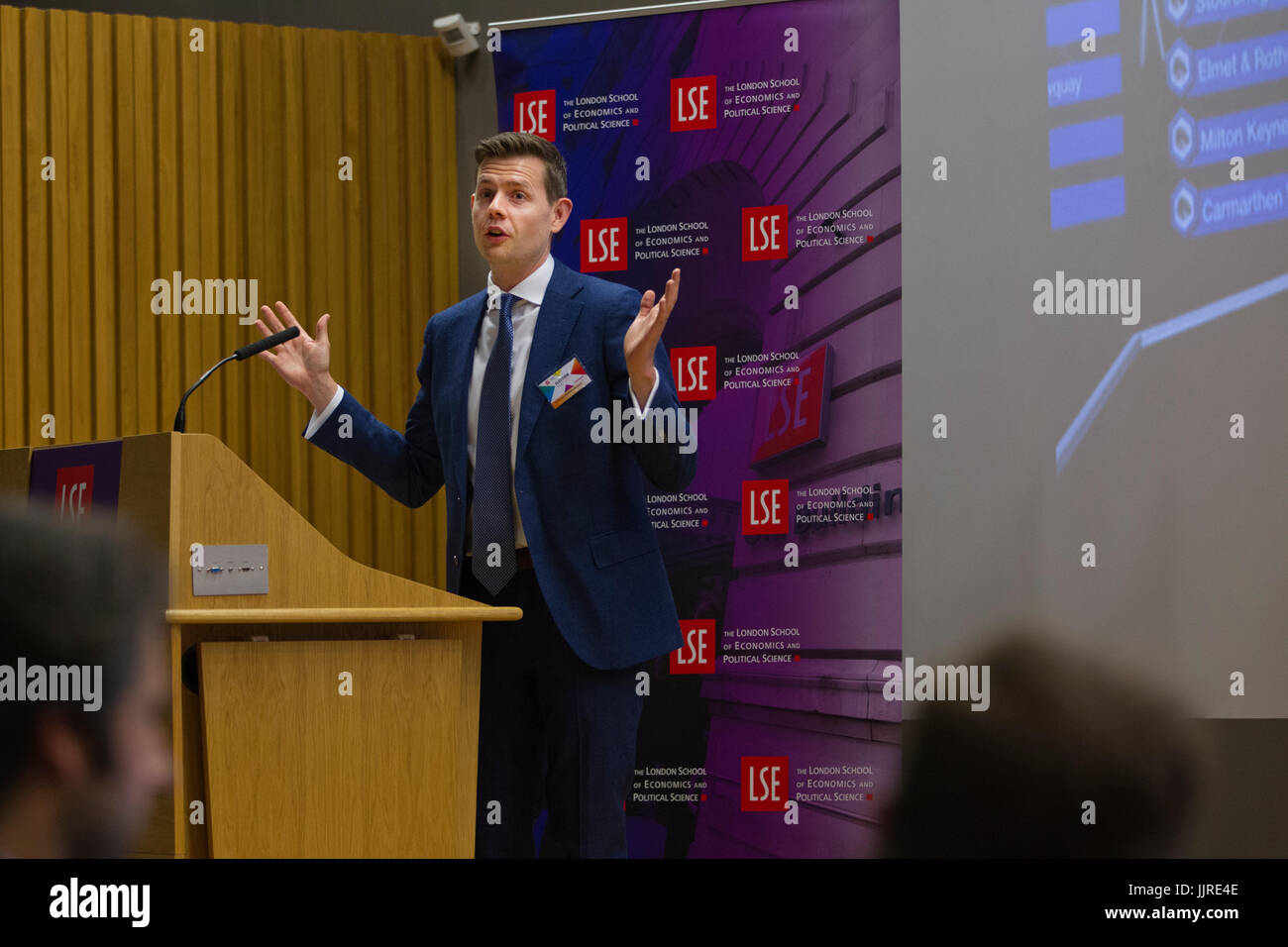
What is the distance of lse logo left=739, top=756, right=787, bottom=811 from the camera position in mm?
3734

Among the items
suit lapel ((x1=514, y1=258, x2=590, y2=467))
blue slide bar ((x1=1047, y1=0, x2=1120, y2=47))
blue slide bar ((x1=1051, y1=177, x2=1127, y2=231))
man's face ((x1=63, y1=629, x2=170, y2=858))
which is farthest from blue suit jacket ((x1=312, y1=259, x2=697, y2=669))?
blue slide bar ((x1=1047, y1=0, x2=1120, y2=47))

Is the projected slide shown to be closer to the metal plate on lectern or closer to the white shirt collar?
the white shirt collar

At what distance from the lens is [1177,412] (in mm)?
3699

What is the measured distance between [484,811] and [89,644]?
120 cm

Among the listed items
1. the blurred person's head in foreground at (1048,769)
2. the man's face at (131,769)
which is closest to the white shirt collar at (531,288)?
the man's face at (131,769)

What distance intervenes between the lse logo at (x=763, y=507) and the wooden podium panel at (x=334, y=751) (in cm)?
164

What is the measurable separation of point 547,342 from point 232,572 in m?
1.23

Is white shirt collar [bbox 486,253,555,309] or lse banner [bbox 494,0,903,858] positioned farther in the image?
lse banner [bbox 494,0,903,858]

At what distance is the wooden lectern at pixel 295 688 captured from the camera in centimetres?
218

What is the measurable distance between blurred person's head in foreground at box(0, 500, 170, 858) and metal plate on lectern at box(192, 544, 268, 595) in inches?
2.9

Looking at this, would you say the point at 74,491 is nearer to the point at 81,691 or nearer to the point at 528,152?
the point at 81,691

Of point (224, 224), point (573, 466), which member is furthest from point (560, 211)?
point (224, 224)

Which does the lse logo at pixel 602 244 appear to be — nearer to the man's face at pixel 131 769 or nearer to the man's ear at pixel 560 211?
the man's ear at pixel 560 211

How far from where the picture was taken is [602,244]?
12.9ft
